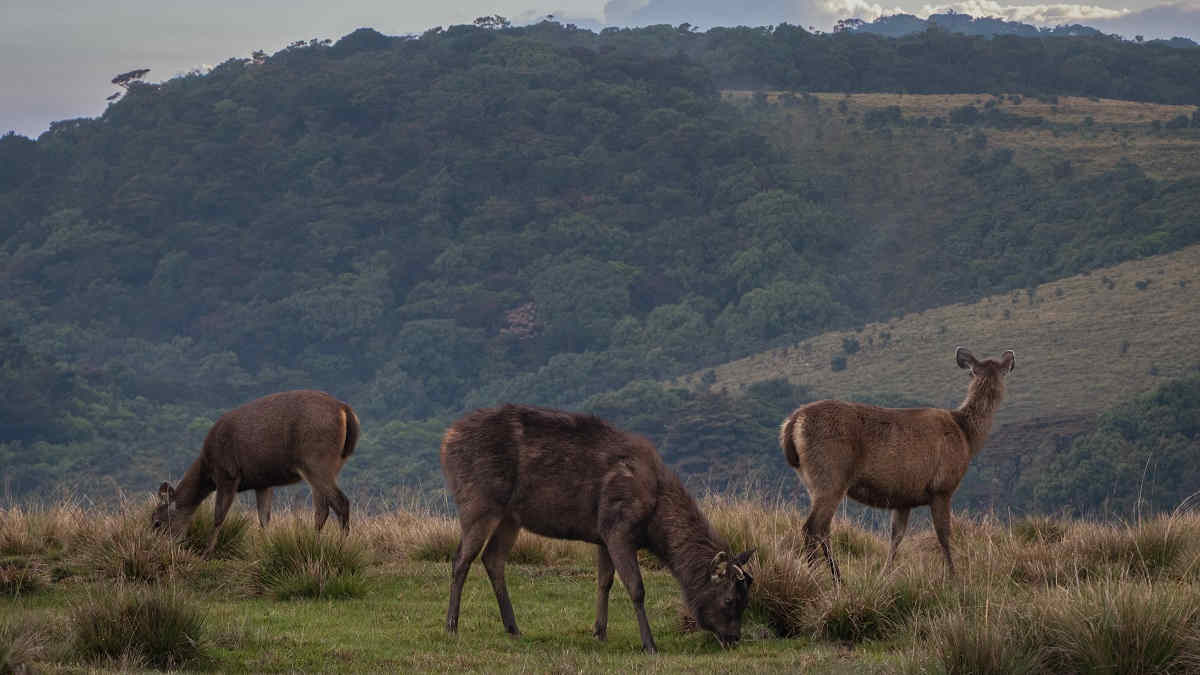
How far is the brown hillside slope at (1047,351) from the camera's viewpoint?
61688mm

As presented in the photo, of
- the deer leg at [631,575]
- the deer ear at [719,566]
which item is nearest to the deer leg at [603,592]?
the deer leg at [631,575]

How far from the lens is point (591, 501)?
894cm

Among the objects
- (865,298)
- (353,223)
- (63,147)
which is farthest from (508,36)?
(865,298)

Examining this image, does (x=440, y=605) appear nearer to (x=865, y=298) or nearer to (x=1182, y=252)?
(x=1182, y=252)

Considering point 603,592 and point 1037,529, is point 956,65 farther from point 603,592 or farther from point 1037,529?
point 603,592

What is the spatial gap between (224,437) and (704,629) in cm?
555

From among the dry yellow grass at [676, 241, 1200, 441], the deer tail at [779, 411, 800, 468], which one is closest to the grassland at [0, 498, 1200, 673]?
the deer tail at [779, 411, 800, 468]

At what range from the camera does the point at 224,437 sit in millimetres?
12828

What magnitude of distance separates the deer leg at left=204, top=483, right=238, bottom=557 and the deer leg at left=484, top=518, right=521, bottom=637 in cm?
352

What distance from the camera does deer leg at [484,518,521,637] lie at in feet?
30.7

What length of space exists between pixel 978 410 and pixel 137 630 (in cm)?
710

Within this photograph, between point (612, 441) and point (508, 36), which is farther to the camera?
point (508, 36)

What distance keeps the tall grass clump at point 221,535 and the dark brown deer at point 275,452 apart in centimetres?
12

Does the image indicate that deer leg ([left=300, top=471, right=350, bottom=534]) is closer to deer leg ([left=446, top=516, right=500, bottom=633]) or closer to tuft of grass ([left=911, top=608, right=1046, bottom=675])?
deer leg ([left=446, top=516, right=500, bottom=633])
